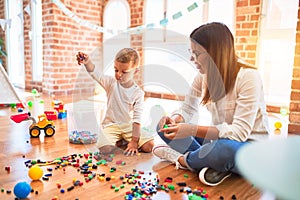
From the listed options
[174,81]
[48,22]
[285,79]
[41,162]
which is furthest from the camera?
[48,22]

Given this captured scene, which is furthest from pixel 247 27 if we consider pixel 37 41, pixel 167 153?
pixel 37 41

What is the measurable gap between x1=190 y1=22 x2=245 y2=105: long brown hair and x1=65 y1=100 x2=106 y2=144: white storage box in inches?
30.7

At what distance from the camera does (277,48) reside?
2488mm

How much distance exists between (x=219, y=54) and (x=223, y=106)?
206mm

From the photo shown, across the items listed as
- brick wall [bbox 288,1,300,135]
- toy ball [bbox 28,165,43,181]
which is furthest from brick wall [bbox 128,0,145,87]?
toy ball [bbox 28,165,43,181]

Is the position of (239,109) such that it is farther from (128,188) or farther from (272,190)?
(272,190)

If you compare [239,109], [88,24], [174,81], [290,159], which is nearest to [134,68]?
[174,81]

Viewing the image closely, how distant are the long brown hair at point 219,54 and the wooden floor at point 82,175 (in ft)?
1.14

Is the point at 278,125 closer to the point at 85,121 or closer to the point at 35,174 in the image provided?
the point at 85,121

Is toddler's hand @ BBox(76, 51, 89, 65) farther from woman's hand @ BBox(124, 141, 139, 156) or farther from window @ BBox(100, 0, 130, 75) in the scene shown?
window @ BBox(100, 0, 130, 75)

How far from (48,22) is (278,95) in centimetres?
251

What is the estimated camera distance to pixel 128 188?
1002 millimetres

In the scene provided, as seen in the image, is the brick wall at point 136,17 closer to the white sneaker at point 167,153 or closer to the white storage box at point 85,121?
the white storage box at point 85,121

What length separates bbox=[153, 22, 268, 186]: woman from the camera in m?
1.01
